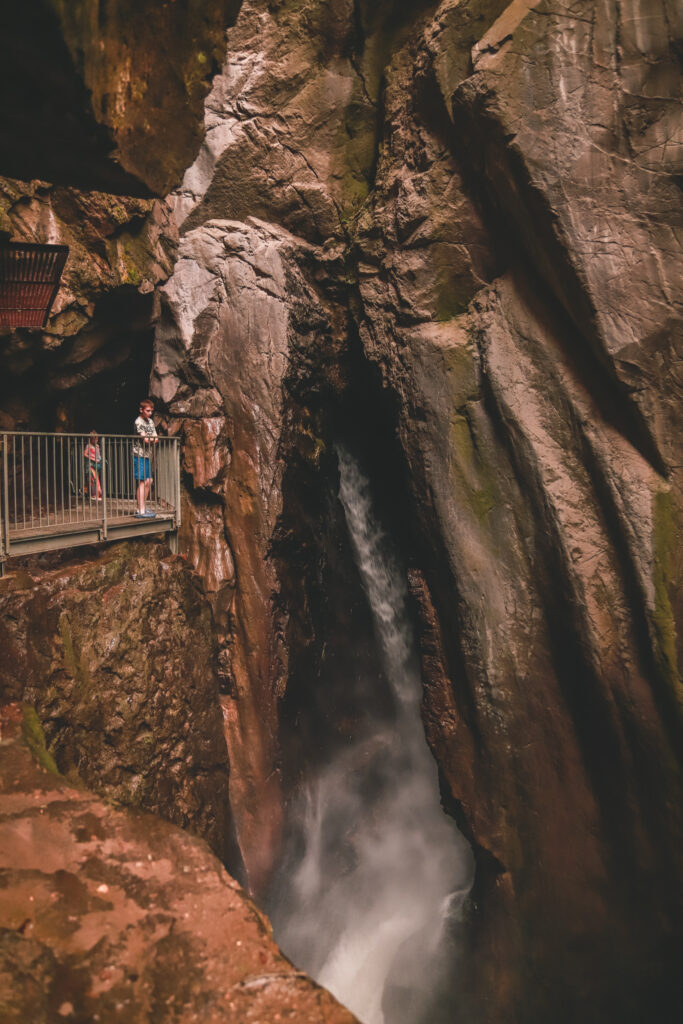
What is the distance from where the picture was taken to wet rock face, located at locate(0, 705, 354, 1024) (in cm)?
251

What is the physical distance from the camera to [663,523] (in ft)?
20.4

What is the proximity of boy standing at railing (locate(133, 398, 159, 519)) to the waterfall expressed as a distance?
3779 millimetres

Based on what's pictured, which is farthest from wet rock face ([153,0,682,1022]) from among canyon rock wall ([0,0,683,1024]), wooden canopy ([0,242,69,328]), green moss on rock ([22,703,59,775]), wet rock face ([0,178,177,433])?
green moss on rock ([22,703,59,775])

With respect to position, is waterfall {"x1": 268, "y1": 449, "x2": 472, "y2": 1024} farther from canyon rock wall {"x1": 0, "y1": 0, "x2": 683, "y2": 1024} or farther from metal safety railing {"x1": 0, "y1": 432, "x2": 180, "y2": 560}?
metal safety railing {"x1": 0, "y1": 432, "x2": 180, "y2": 560}

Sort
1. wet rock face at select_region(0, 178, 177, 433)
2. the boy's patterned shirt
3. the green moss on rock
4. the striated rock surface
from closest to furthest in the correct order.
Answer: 1. the striated rock surface
2. the green moss on rock
3. wet rock face at select_region(0, 178, 177, 433)
4. the boy's patterned shirt

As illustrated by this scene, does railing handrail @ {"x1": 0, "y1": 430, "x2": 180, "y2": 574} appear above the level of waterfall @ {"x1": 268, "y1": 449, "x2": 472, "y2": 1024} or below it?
above

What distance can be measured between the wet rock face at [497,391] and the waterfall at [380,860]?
1.03 m

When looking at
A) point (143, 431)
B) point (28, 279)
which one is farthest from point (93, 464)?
point (28, 279)

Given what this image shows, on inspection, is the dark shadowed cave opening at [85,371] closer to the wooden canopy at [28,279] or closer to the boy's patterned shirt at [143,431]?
the boy's patterned shirt at [143,431]

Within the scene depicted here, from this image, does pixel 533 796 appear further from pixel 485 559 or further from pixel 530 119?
pixel 530 119

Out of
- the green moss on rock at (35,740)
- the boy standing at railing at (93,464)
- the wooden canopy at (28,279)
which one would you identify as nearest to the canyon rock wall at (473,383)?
the boy standing at railing at (93,464)

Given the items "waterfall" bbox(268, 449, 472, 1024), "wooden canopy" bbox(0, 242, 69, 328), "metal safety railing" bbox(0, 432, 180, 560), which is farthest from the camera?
"waterfall" bbox(268, 449, 472, 1024)

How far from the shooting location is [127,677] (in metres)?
7.01

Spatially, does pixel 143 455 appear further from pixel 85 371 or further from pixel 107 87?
pixel 107 87
